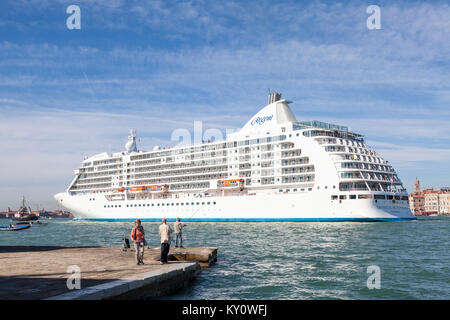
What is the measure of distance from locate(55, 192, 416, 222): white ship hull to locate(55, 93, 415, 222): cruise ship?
0.47 ft

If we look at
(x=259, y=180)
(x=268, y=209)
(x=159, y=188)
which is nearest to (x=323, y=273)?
(x=268, y=209)

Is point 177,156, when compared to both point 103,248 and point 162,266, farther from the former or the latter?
point 162,266

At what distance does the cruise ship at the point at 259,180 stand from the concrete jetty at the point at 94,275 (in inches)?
1713

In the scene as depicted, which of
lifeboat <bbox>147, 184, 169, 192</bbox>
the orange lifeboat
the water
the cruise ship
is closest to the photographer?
the water

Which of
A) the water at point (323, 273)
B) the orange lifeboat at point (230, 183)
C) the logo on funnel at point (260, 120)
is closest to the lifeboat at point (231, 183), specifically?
the orange lifeboat at point (230, 183)

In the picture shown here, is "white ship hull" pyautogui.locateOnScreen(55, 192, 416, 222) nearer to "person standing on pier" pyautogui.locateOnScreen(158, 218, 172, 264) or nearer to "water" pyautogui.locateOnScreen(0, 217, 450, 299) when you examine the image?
"water" pyautogui.locateOnScreen(0, 217, 450, 299)

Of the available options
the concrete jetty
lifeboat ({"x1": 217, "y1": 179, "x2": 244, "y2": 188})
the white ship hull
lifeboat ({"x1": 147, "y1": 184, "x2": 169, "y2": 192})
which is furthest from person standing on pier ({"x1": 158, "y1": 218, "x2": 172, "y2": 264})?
lifeboat ({"x1": 147, "y1": 184, "x2": 169, "y2": 192})

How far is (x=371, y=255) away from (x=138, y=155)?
77.9 metres

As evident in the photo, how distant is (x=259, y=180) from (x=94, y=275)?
2355 inches

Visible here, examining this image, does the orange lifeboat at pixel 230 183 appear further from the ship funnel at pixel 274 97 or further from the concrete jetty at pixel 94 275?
the concrete jetty at pixel 94 275

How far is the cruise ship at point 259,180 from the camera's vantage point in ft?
199

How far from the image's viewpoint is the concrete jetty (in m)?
10.6

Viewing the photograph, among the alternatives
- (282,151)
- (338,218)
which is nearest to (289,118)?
(282,151)

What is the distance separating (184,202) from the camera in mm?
78500
